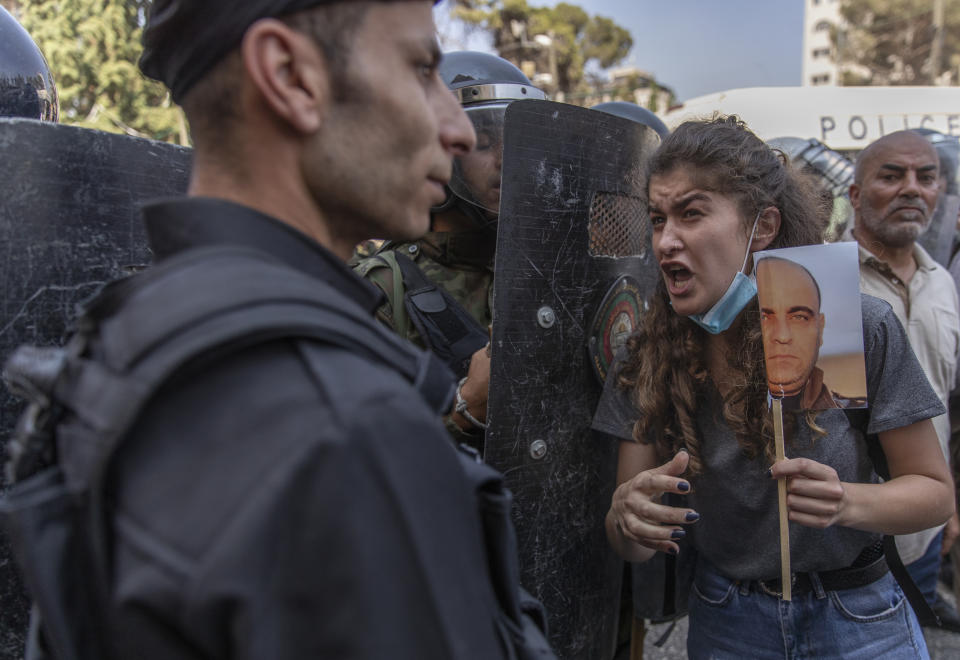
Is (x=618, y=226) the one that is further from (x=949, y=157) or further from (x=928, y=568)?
(x=949, y=157)

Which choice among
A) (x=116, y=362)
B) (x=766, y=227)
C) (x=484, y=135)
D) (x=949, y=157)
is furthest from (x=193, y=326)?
(x=949, y=157)

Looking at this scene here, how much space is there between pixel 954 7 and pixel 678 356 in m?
29.5

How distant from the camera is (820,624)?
1.53 metres

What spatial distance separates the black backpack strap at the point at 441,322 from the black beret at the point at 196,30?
3.76 ft

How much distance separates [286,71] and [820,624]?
1.55 meters

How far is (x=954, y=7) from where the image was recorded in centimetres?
2384

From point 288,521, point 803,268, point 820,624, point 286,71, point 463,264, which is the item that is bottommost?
point 820,624

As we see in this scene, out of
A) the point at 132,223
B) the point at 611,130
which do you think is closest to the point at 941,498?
the point at 611,130

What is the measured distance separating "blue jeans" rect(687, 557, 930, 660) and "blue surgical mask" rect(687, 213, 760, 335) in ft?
1.96

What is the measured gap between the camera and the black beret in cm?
72

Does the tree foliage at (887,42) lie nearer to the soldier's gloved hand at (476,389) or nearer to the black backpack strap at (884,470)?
the black backpack strap at (884,470)

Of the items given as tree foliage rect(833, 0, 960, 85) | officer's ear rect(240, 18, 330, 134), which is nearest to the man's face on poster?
officer's ear rect(240, 18, 330, 134)

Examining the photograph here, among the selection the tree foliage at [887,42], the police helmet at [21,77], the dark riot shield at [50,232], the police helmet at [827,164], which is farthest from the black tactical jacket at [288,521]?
the tree foliage at [887,42]

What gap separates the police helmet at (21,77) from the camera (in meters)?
1.73
